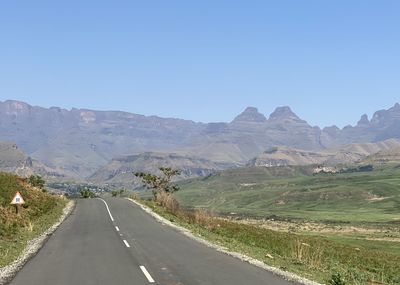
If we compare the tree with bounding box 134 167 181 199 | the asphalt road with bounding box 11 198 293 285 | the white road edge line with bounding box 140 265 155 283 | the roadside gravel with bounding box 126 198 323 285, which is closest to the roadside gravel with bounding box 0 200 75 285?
the asphalt road with bounding box 11 198 293 285

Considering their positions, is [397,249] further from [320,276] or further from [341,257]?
[320,276]

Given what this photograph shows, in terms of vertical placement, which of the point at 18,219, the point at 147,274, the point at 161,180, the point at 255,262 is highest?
the point at 161,180

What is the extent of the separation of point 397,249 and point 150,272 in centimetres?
7244

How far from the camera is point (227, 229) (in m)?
46.0

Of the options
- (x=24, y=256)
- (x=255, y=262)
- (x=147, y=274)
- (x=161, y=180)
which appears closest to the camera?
(x=147, y=274)

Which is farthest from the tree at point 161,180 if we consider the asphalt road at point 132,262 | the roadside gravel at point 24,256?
the asphalt road at point 132,262

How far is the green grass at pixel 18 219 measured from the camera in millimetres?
28622

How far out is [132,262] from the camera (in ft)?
75.3

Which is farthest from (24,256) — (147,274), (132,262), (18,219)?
(18,219)

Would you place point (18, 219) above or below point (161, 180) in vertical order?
below

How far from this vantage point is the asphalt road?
1892cm

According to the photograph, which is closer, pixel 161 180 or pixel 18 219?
pixel 18 219

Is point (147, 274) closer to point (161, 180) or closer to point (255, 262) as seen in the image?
point (255, 262)

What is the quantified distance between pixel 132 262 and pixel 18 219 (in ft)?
70.2
